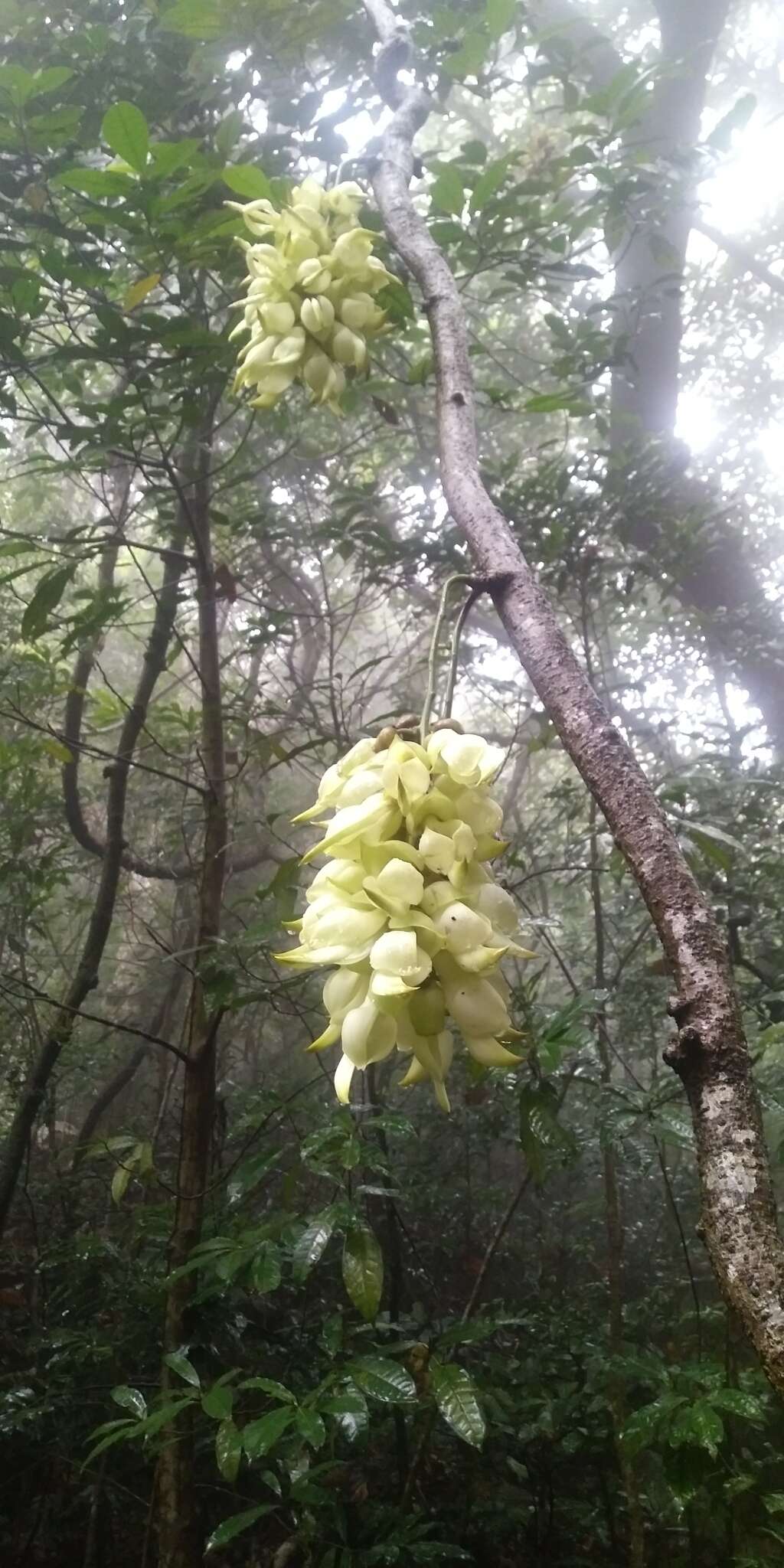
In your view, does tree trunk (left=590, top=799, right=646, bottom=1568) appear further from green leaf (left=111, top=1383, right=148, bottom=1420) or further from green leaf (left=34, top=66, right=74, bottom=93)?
green leaf (left=34, top=66, right=74, bottom=93)

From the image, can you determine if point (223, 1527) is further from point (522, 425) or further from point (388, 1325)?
point (522, 425)

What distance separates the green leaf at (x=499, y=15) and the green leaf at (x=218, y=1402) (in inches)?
80.6

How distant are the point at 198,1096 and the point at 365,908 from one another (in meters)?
1.09

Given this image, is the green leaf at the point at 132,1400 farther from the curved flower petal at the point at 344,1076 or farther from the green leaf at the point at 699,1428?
the curved flower petal at the point at 344,1076

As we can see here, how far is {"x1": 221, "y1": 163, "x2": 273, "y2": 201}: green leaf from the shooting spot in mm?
1159

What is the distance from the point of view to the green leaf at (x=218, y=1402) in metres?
1.12

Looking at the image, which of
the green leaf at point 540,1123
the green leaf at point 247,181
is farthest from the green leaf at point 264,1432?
the green leaf at point 247,181

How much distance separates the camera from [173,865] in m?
3.68

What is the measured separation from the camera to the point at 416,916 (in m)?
0.55

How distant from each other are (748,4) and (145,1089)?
8.50 m

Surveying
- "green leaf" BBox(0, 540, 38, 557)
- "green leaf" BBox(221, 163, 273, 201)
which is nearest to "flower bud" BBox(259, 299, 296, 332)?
"green leaf" BBox(221, 163, 273, 201)

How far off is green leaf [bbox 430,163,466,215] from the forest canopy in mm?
74

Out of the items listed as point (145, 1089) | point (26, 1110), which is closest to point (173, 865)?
point (145, 1089)

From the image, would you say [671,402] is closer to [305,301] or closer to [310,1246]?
[305,301]
